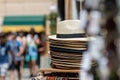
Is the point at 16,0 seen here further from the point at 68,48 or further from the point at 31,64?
the point at 68,48

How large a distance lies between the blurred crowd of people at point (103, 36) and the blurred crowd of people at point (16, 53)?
10.5 metres

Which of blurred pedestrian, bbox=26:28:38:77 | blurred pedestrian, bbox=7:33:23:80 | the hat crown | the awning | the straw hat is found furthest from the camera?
the awning

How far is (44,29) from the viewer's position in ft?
83.3

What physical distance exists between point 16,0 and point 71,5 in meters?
17.8

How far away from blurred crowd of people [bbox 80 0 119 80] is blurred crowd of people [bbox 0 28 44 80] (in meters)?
10.5

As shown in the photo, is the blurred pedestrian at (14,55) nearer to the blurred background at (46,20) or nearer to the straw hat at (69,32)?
the blurred background at (46,20)

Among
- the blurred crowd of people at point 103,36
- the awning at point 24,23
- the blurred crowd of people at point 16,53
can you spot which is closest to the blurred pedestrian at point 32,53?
the blurred crowd of people at point 16,53

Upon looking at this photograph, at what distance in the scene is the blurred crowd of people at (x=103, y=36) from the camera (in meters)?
1.98

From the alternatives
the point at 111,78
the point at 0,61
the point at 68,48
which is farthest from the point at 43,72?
the point at 0,61

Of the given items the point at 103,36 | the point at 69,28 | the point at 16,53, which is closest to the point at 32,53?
the point at 16,53

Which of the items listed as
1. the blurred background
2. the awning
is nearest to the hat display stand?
the blurred background

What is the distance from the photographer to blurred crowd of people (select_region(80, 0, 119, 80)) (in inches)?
77.9

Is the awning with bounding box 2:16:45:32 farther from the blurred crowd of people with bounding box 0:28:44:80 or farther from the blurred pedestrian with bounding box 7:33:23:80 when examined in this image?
the blurred pedestrian with bounding box 7:33:23:80

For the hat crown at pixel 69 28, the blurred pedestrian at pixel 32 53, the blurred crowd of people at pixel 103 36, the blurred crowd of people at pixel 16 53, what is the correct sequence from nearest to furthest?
the blurred crowd of people at pixel 103 36
the hat crown at pixel 69 28
the blurred crowd of people at pixel 16 53
the blurred pedestrian at pixel 32 53
